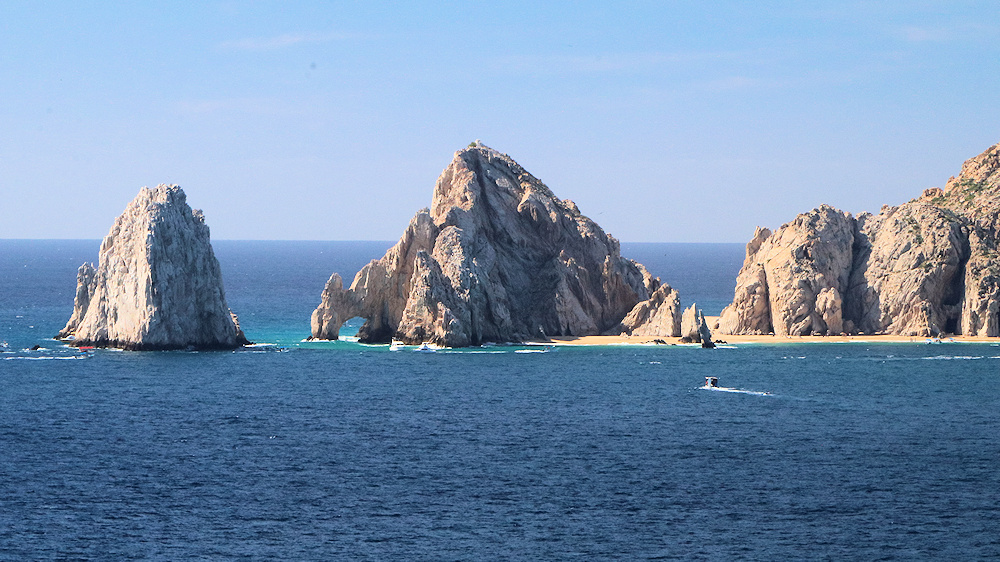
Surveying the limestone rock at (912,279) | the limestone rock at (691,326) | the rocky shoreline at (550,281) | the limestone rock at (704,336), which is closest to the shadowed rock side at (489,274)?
the rocky shoreline at (550,281)

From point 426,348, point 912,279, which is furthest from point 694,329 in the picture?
point 426,348

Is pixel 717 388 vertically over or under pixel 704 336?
under

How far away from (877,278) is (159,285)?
3811 inches

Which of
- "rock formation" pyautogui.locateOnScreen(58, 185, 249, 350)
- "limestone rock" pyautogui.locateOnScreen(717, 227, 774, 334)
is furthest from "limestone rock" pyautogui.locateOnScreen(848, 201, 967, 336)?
"rock formation" pyautogui.locateOnScreen(58, 185, 249, 350)

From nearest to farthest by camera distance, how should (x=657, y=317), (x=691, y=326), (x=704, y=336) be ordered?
(x=704, y=336) < (x=691, y=326) < (x=657, y=317)

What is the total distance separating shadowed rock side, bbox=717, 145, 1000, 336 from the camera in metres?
169

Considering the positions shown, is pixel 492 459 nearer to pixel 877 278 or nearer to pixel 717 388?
pixel 717 388

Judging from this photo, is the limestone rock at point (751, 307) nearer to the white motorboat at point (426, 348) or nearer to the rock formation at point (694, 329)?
the rock formation at point (694, 329)

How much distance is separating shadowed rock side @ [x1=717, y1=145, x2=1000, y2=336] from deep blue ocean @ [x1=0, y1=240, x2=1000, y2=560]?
2624 cm

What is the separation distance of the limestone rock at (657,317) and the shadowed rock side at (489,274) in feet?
13.3

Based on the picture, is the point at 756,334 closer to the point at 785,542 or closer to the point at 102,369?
the point at 102,369

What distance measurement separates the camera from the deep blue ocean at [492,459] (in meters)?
70.4

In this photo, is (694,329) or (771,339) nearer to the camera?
(694,329)

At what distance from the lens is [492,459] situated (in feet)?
296
